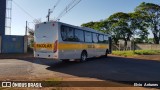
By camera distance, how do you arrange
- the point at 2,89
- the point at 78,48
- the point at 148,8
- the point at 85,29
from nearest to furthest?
1. the point at 2,89
2. the point at 78,48
3. the point at 85,29
4. the point at 148,8

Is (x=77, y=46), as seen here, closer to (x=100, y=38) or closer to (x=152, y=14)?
(x=100, y=38)

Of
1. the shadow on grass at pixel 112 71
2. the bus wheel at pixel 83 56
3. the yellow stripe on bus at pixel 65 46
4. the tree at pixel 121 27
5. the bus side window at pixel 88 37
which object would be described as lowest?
the shadow on grass at pixel 112 71

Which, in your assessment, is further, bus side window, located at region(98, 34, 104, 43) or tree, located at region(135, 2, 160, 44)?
tree, located at region(135, 2, 160, 44)

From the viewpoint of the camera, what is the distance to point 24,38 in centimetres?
3378

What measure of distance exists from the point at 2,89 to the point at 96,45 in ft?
51.1

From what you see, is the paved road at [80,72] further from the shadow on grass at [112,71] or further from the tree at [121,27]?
the tree at [121,27]

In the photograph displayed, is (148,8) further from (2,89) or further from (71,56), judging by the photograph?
(2,89)

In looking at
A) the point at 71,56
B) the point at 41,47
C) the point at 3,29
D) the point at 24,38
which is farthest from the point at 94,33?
the point at 3,29

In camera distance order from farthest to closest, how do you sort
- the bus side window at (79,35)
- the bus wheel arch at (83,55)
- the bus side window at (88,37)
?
1. the bus side window at (88,37)
2. the bus wheel arch at (83,55)
3. the bus side window at (79,35)

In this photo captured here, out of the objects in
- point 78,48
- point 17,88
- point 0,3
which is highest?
point 0,3

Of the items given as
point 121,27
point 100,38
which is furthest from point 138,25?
point 100,38

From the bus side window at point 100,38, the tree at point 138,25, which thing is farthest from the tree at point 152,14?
the bus side window at point 100,38

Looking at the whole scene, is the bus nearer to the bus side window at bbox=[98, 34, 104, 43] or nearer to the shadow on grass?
the shadow on grass

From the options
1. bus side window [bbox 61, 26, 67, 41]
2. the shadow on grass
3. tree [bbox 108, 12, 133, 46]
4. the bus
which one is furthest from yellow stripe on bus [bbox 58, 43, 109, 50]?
tree [bbox 108, 12, 133, 46]
